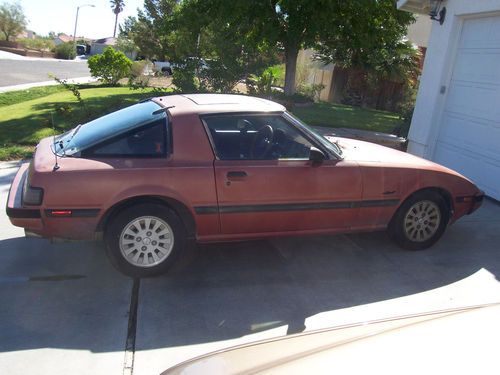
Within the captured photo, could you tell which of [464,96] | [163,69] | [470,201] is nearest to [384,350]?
[470,201]

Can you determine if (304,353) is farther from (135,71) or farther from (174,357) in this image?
(135,71)

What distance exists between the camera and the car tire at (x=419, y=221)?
4.69m

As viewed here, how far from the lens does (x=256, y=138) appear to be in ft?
14.8

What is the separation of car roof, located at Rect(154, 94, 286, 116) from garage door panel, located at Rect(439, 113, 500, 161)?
156 inches

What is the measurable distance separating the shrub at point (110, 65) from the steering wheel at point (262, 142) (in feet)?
56.5

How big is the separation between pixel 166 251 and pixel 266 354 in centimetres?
228

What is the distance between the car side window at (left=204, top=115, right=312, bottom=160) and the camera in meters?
4.26

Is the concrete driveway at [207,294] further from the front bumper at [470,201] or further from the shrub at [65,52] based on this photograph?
the shrub at [65,52]

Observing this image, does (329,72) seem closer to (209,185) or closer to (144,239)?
(209,185)

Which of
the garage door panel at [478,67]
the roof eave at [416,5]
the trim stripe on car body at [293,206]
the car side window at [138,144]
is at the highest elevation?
the roof eave at [416,5]

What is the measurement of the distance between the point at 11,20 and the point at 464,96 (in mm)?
66429

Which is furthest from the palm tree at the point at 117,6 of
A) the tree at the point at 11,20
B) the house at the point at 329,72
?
the house at the point at 329,72

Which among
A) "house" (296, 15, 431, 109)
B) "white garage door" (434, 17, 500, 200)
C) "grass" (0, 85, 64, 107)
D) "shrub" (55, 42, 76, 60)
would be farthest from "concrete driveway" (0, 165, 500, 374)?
"shrub" (55, 42, 76, 60)

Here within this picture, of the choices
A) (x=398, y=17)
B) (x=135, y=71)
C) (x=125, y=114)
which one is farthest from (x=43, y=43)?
(x=125, y=114)
